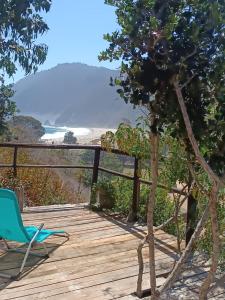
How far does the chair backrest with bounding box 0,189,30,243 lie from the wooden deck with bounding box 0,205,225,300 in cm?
29

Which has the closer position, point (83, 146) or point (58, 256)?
point (58, 256)

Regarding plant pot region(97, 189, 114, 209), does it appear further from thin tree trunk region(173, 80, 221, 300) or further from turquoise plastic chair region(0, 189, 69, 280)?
thin tree trunk region(173, 80, 221, 300)

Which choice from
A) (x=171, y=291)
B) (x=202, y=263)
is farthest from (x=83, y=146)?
(x=171, y=291)

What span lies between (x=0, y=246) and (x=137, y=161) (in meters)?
1.96

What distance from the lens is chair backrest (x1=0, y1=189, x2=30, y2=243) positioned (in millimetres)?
3418

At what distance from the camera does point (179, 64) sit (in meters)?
1.86

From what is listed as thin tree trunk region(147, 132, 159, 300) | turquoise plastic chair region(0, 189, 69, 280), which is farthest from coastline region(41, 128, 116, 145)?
thin tree trunk region(147, 132, 159, 300)

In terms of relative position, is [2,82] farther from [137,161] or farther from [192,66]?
[192,66]

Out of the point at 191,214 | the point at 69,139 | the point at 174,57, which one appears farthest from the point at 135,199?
the point at 69,139

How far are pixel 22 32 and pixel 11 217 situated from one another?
5.96ft

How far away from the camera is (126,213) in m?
5.52

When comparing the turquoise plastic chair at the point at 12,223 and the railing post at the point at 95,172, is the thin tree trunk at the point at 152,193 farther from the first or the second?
the railing post at the point at 95,172

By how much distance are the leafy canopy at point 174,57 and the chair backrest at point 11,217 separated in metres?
1.78

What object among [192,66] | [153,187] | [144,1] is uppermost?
[144,1]
